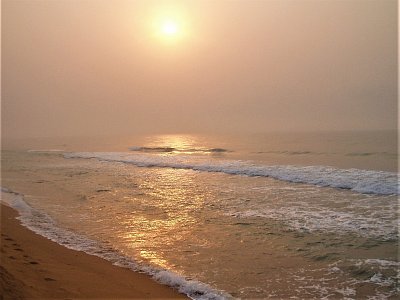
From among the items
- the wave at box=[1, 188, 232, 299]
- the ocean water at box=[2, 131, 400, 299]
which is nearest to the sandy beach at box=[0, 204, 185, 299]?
the wave at box=[1, 188, 232, 299]

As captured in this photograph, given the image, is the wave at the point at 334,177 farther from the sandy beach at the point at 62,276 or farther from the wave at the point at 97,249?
the sandy beach at the point at 62,276

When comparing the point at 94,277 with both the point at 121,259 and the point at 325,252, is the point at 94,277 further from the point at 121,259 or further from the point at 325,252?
the point at 325,252

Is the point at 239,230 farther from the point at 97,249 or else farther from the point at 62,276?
the point at 62,276

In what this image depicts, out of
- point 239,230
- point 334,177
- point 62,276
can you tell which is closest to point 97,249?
point 62,276

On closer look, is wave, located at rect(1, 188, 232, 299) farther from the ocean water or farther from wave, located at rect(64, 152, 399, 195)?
wave, located at rect(64, 152, 399, 195)

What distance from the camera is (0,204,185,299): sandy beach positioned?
18.5ft

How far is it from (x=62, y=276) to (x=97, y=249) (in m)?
1.94

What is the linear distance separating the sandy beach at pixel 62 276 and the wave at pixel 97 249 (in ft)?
0.62

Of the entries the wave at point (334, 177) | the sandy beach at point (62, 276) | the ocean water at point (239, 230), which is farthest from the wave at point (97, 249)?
the wave at point (334, 177)

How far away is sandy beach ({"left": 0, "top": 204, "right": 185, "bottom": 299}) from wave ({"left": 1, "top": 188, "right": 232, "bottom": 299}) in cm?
19

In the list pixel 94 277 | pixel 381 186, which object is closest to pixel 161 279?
pixel 94 277

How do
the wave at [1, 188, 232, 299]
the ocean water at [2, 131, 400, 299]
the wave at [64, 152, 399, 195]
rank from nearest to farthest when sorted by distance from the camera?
the wave at [1, 188, 232, 299], the ocean water at [2, 131, 400, 299], the wave at [64, 152, 399, 195]

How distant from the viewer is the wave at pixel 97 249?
6.13 metres

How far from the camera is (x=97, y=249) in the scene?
27.8ft
